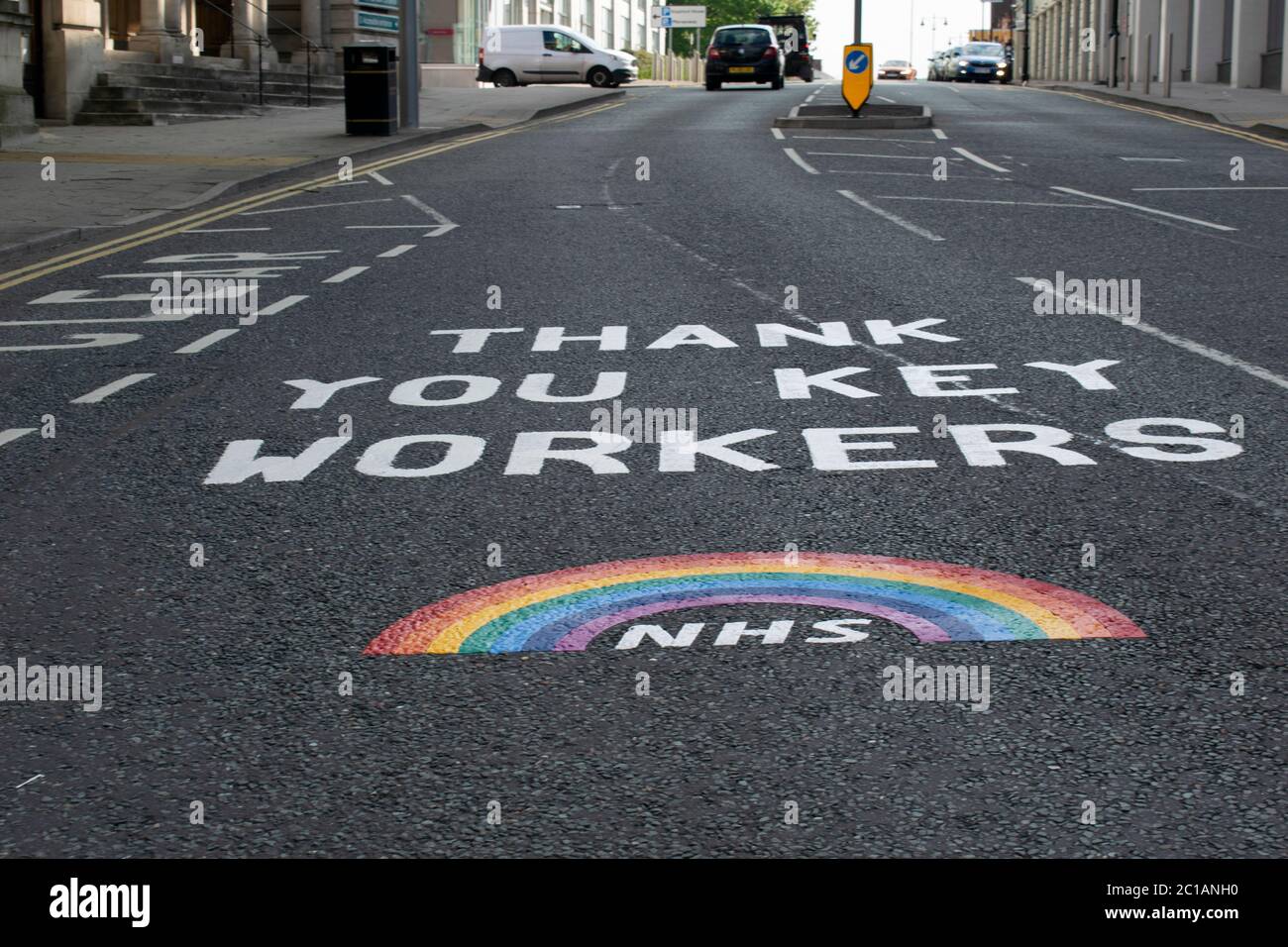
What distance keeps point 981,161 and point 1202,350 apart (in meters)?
13.0

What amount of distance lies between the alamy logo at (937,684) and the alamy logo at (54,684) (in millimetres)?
2093

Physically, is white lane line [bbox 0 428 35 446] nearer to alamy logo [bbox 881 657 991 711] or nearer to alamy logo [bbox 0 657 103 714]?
alamy logo [bbox 0 657 103 714]

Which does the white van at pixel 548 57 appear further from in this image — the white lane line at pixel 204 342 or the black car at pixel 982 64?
the white lane line at pixel 204 342

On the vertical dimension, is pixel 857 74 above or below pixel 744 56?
below

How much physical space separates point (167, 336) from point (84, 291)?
92.8 inches

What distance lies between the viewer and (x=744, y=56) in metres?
46.8

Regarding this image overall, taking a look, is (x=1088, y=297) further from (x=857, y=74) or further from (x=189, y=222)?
(x=857, y=74)

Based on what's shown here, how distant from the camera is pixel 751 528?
6020mm

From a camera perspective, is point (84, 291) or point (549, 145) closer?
point (84, 291)

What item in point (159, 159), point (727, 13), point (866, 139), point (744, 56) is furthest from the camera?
point (727, 13)

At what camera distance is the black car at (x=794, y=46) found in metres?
64.1
